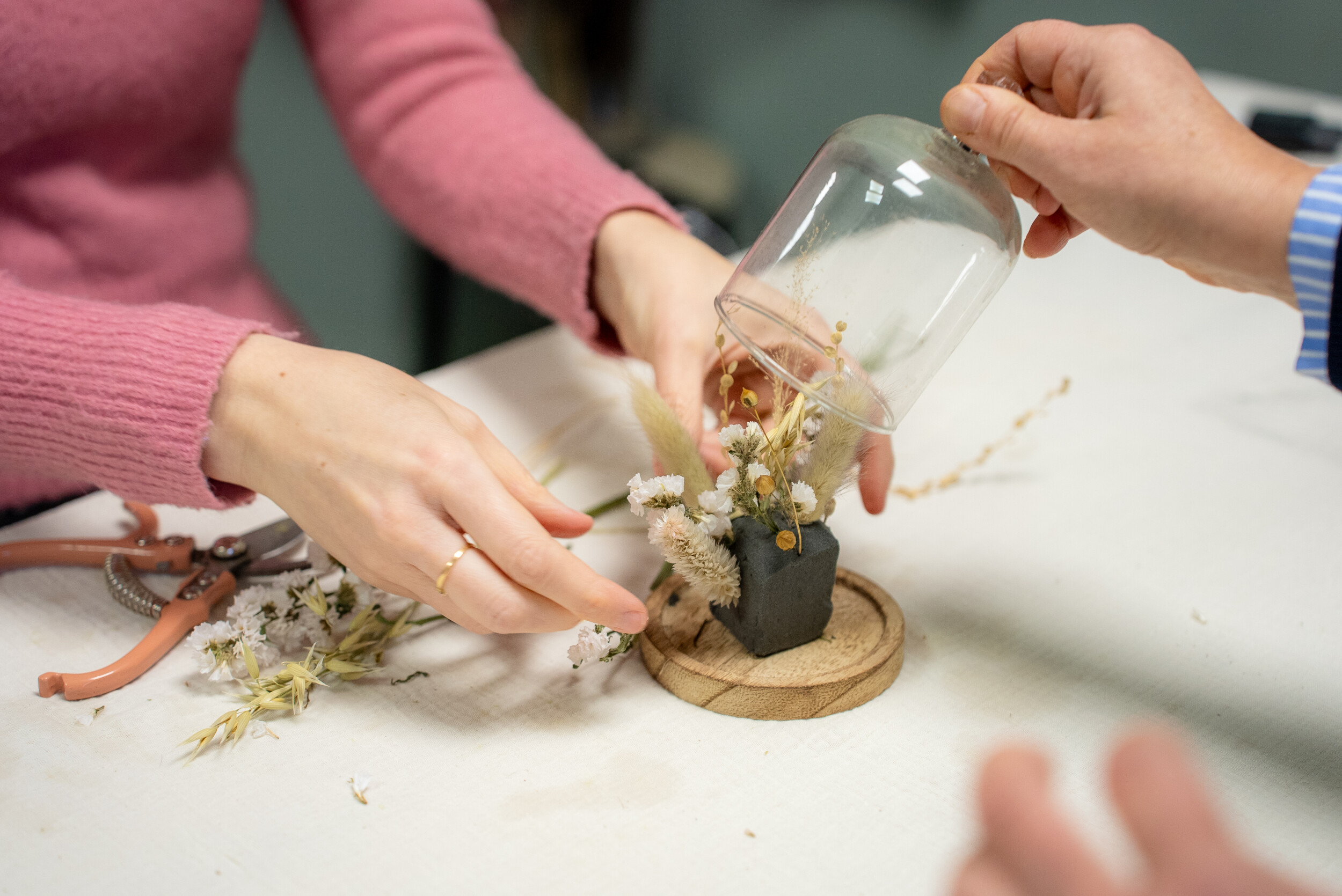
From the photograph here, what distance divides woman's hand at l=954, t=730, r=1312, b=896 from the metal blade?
1.83ft

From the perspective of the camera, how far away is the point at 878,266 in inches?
23.3

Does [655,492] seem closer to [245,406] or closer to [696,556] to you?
[696,556]

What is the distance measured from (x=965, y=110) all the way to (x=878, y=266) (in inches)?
3.9

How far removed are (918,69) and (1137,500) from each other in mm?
1476

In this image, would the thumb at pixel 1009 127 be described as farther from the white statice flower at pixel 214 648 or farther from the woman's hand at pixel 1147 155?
the white statice flower at pixel 214 648

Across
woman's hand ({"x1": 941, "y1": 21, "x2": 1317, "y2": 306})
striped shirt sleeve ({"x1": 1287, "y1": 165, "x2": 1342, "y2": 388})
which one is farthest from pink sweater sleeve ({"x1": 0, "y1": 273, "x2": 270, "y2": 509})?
A: striped shirt sleeve ({"x1": 1287, "y1": 165, "x2": 1342, "y2": 388})

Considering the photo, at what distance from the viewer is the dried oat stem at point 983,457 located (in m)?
0.84

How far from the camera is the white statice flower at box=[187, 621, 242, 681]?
59 centimetres

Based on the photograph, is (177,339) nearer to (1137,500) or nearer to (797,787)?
(797,787)

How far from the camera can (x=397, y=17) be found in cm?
98

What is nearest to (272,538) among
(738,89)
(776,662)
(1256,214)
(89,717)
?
(89,717)

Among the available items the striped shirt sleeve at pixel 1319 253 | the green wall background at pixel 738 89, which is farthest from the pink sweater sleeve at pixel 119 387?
the green wall background at pixel 738 89

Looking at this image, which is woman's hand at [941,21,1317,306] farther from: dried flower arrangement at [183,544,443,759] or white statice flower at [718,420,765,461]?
dried flower arrangement at [183,544,443,759]

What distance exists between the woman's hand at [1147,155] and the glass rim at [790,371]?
0.48 ft
